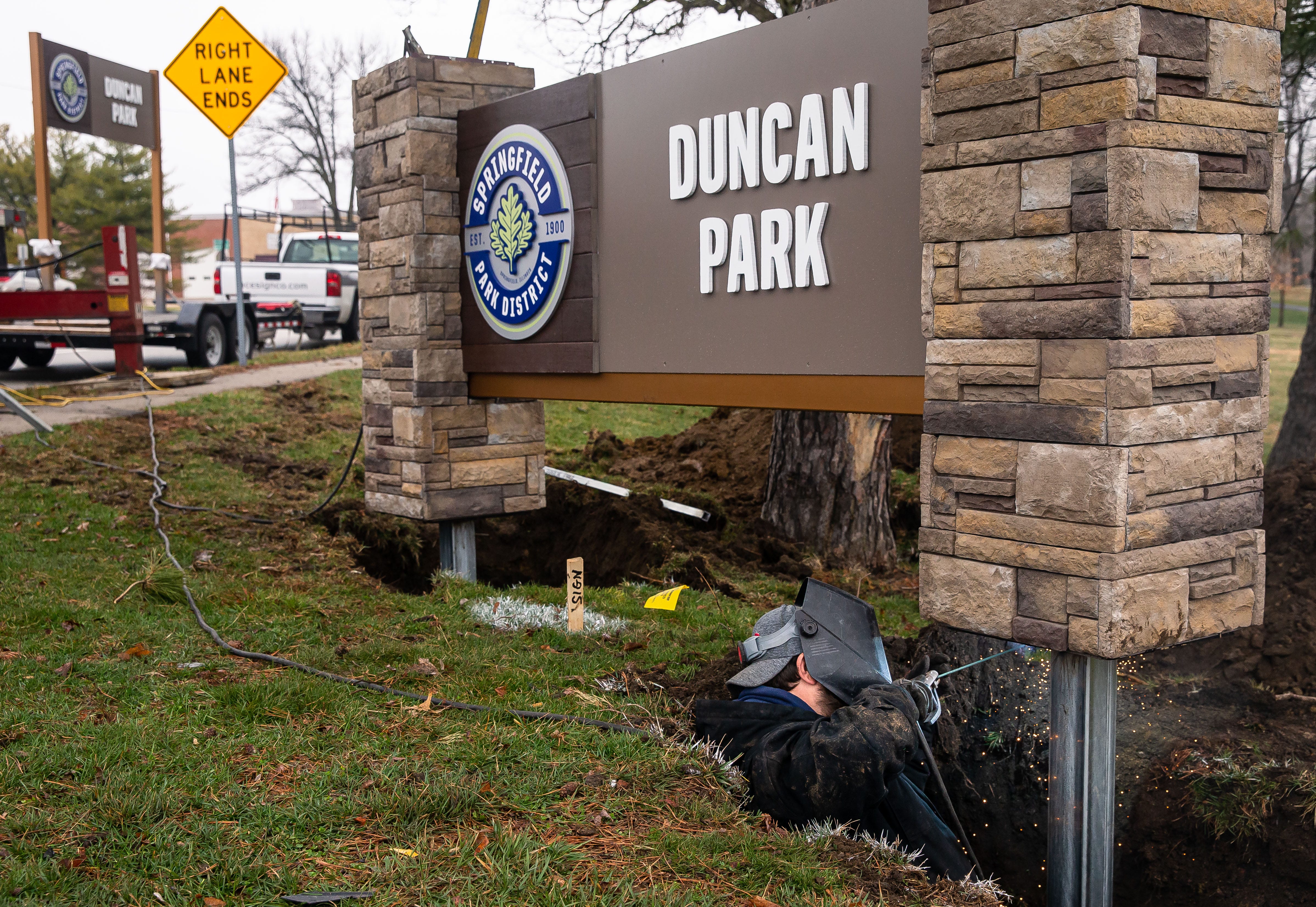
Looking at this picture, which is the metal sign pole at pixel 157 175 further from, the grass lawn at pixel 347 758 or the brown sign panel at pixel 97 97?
the grass lawn at pixel 347 758

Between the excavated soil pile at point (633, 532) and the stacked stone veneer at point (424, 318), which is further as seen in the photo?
the excavated soil pile at point (633, 532)

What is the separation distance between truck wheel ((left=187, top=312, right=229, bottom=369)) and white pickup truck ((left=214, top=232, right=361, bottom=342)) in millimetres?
3436

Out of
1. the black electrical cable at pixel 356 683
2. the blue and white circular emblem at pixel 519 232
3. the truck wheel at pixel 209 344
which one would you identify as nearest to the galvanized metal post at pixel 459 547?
the blue and white circular emblem at pixel 519 232

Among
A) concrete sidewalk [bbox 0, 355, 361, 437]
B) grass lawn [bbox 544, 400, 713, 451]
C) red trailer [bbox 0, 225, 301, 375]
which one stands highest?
red trailer [bbox 0, 225, 301, 375]

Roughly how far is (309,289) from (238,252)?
217 inches

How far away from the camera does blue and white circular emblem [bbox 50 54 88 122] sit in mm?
13703

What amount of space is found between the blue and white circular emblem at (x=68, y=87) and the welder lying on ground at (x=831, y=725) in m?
13.4

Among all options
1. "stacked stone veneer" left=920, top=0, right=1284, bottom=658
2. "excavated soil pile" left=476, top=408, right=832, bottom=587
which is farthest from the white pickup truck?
"stacked stone veneer" left=920, top=0, right=1284, bottom=658

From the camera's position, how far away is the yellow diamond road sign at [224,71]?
11.0 m

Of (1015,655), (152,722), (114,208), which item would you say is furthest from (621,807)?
(114,208)

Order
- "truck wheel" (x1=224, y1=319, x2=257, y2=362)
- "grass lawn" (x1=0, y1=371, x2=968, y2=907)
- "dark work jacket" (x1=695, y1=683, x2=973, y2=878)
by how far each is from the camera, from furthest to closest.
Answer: "truck wheel" (x1=224, y1=319, x2=257, y2=362) → "dark work jacket" (x1=695, y1=683, x2=973, y2=878) → "grass lawn" (x1=0, y1=371, x2=968, y2=907)

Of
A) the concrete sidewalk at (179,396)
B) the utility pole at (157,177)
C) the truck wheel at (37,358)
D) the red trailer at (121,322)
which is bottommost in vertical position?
the concrete sidewalk at (179,396)

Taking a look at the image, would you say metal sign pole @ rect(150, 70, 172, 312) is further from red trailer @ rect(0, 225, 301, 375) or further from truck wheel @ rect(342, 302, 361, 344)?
truck wheel @ rect(342, 302, 361, 344)

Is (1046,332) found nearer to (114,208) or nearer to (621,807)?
(621,807)
